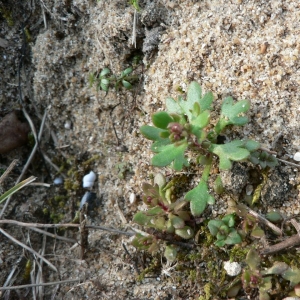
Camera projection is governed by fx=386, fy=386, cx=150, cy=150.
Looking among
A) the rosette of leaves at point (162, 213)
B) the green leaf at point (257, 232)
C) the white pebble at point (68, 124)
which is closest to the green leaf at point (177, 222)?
the rosette of leaves at point (162, 213)

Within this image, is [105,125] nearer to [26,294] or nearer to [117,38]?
[117,38]

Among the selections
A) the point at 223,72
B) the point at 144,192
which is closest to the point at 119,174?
the point at 144,192

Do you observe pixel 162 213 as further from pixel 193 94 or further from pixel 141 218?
pixel 193 94

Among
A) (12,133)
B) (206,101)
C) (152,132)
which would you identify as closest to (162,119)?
(152,132)

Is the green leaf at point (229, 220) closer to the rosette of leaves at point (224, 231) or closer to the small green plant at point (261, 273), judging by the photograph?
the rosette of leaves at point (224, 231)

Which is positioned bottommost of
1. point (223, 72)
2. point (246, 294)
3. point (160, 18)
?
point (246, 294)
